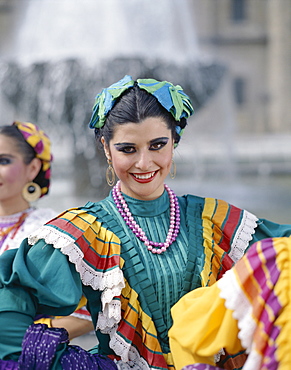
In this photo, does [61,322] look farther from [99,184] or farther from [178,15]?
[178,15]

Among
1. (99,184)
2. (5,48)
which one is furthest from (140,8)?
(5,48)

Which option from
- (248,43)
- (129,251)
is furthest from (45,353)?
(248,43)

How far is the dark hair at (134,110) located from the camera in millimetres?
1848

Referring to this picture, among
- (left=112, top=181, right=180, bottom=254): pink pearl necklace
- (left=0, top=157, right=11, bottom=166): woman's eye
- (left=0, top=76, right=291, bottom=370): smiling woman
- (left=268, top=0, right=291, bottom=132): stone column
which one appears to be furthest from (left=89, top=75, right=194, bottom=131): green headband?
(left=268, top=0, right=291, bottom=132): stone column

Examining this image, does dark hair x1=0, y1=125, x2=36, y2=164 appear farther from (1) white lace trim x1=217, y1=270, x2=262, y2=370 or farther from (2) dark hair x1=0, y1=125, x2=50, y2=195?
(1) white lace trim x1=217, y1=270, x2=262, y2=370

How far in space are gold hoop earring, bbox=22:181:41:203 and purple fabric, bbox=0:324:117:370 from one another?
132 cm

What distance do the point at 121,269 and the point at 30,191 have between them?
1.21m

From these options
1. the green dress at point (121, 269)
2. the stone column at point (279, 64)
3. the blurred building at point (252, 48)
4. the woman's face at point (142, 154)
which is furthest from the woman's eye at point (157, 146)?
the blurred building at point (252, 48)

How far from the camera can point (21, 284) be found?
1688 millimetres

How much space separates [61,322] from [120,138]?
773mm

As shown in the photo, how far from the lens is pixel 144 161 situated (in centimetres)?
185

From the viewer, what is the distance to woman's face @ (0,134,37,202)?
2785 mm

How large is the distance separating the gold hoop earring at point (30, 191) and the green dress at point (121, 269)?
3.30ft

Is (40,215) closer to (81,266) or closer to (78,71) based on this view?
(81,266)
